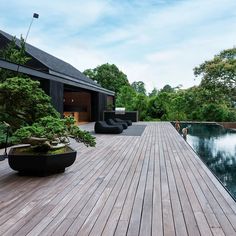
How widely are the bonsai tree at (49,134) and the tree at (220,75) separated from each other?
1751cm

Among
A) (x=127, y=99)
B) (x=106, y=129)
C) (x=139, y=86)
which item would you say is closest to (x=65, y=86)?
(x=106, y=129)

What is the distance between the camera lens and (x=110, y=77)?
110ft

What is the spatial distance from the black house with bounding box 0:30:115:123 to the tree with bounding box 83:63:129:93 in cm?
893

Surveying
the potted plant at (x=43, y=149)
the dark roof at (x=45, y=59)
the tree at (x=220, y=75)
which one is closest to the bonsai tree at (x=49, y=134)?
the potted plant at (x=43, y=149)

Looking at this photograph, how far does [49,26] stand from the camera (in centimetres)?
1758

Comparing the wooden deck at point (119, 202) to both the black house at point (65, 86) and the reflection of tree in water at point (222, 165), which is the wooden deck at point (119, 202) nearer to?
the reflection of tree in water at point (222, 165)

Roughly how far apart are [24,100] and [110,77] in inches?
1116

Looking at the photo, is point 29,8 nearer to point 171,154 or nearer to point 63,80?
point 63,80

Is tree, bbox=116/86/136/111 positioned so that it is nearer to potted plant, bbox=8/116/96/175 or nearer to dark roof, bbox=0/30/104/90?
dark roof, bbox=0/30/104/90

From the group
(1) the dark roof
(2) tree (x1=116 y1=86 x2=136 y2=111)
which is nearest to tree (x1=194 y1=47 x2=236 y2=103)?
(2) tree (x1=116 y1=86 x2=136 y2=111)

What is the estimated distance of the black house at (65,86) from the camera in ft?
33.5

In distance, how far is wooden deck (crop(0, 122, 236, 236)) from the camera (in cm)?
259

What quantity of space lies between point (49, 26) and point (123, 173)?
1512 cm

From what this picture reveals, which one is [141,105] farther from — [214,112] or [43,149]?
[43,149]
